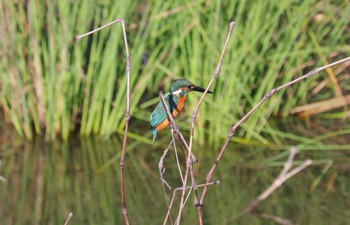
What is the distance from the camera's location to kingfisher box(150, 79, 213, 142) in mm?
2371

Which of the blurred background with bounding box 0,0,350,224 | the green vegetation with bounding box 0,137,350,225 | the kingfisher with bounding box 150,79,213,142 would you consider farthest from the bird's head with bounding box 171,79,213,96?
the blurred background with bounding box 0,0,350,224

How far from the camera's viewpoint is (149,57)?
4.45 m

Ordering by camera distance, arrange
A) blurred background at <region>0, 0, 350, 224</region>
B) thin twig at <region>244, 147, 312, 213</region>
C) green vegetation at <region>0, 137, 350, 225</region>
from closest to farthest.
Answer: thin twig at <region>244, 147, 312, 213</region>
green vegetation at <region>0, 137, 350, 225</region>
blurred background at <region>0, 0, 350, 224</region>

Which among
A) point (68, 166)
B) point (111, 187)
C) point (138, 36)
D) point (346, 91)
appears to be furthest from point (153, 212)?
point (346, 91)

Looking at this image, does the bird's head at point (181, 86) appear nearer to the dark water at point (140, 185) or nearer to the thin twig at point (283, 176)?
the thin twig at point (283, 176)

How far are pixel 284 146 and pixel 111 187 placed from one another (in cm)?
87

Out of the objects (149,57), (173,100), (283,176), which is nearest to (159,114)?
(173,100)

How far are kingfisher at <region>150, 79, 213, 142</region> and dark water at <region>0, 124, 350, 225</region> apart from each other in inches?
45.9

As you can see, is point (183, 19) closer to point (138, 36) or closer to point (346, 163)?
point (138, 36)

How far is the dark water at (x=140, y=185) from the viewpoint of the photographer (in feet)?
12.2

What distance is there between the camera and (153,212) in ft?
12.2

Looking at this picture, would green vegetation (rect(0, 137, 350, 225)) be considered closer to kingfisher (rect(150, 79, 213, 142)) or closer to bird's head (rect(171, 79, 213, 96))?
kingfisher (rect(150, 79, 213, 142))

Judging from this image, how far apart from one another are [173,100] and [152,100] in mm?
2060

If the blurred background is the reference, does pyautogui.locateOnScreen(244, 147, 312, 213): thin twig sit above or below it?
above
